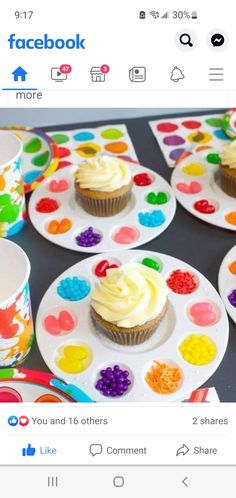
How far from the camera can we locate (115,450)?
67 cm

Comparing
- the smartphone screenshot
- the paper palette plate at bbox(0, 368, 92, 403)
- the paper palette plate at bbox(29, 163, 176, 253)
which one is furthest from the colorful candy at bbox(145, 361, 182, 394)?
the paper palette plate at bbox(29, 163, 176, 253)

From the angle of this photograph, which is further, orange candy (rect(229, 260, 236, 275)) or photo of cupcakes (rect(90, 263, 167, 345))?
orange candy (rect(229, 260, 236, 275))

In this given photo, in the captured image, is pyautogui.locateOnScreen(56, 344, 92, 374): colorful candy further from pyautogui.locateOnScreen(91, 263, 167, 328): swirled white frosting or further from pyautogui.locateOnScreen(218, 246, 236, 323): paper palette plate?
pyautogui.locateOnScreen(218, 246, 236, 323): paper palette plate

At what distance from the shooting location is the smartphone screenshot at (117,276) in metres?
0.68

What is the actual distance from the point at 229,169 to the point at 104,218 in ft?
0.73

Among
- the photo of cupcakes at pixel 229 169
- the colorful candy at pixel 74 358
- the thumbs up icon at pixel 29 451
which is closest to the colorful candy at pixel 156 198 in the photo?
the photo of cupcakes at pixel 229 169

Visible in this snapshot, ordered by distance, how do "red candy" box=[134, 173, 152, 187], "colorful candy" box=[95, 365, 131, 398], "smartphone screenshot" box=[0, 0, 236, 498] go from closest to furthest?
"smartphone screenshot" box=[0, 0, 236, 498] < "colorful candy" box=[95, 365, 131, 398] < "red candy" box=[134, 173, 152, 187]

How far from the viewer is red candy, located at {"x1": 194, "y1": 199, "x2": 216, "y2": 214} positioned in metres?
1.04

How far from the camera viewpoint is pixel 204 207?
105 cm
